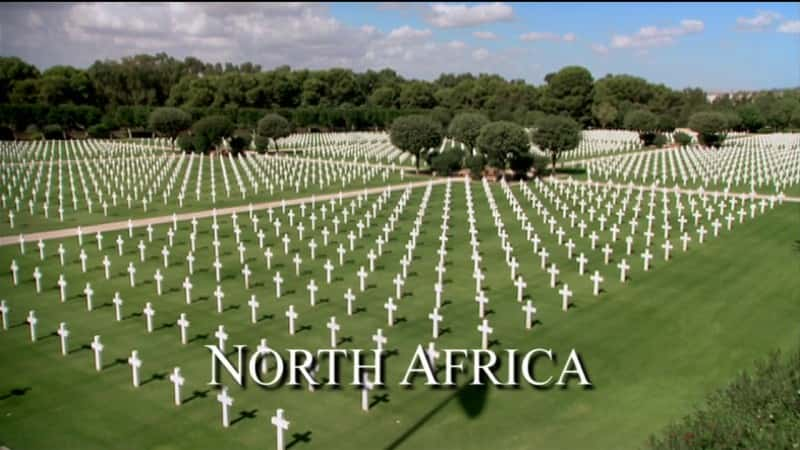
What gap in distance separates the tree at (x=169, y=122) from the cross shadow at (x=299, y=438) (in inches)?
2183

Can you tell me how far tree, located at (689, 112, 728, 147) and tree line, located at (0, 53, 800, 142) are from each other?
3042mm

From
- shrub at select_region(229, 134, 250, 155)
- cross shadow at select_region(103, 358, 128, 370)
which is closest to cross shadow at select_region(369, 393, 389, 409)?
cross shadow at select_region(103, 358, 128, 370)

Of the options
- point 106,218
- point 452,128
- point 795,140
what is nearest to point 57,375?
point 106,218

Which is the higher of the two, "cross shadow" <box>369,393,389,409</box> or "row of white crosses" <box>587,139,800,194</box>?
"row of white crosses" <box>587,139,800,194</box>

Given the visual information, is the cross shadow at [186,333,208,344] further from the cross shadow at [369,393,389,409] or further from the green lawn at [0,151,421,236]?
the green lawn at [0,151,421,236]

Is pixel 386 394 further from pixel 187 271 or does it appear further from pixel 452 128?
pixel 452 128

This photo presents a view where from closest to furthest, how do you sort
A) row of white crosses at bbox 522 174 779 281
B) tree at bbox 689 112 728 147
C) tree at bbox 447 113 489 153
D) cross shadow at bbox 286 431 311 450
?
cross shadow at bbox 286 431 311 450
row of white crosses at bbox 522 174 779 281
tree at bbox 447 113 489 153
tree at bbox 689 112 728 147

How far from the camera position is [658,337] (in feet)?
45.8

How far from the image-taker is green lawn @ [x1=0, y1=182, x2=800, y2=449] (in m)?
9.91

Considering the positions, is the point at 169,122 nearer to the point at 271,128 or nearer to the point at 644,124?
the point at 271,128

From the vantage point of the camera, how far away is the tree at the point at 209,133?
5422 cm

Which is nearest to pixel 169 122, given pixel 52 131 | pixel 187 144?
pixel 187 144

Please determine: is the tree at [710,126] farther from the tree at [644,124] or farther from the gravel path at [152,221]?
the gravel path at [152,221]

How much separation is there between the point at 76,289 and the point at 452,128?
1436 inches
